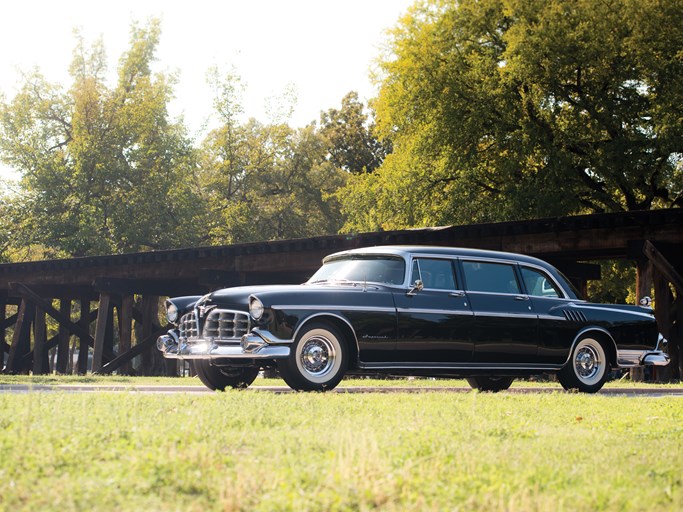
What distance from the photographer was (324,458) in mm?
5555

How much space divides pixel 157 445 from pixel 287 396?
3.57 meters

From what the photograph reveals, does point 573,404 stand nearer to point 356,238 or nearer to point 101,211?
point 356,238

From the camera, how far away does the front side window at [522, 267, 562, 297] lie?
41.0 feet

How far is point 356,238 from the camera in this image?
24.2m

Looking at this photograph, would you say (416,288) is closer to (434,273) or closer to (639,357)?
(434,273)

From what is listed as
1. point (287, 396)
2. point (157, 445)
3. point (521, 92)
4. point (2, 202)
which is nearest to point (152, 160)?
point (2, 202)

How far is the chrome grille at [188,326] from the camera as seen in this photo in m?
11.3

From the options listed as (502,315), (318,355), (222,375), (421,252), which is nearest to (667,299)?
(502,315)

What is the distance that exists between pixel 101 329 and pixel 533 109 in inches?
583

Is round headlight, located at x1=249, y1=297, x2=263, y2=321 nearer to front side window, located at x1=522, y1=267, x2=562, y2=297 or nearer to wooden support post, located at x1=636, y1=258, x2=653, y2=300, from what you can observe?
front side window, located at x1=522, y1=267, x2=562, y2=297

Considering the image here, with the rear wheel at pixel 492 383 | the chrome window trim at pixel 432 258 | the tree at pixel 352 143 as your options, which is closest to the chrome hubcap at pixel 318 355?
the chrome window trim at pixel 432 258

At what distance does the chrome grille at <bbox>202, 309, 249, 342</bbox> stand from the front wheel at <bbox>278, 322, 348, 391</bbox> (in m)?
0.56

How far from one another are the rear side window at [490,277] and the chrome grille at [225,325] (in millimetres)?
2813

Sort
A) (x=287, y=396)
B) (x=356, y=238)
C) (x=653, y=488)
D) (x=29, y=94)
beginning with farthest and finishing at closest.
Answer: (x=29, y=94)
(x=356, y=238)
(x=287, y=396)
(x=653, y=488)
